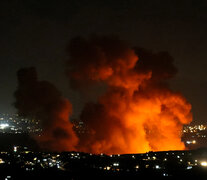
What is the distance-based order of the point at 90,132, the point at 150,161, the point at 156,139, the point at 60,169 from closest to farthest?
the point at 60,169
the point at 150,161
the point at 90,132
the point at 156,139

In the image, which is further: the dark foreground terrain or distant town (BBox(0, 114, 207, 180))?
distant town (BBox(0, 114, 207, 180))

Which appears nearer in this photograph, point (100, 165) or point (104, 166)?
point (104, 166)

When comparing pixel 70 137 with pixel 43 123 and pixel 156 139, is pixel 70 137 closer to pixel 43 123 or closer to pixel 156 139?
pixel 43 123

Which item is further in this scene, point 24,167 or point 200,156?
point 200,156

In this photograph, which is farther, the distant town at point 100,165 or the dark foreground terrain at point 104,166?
the distant town at point 100,165

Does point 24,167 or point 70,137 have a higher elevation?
point 70,137

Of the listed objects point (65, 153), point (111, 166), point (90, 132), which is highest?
point (90, 132)

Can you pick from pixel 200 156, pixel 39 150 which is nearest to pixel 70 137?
pixel 39 150

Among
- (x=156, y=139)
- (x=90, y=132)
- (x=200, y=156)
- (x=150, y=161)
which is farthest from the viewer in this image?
(x=156, y=139)

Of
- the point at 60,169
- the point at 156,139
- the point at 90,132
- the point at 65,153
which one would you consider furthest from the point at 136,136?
the point at 60,169
